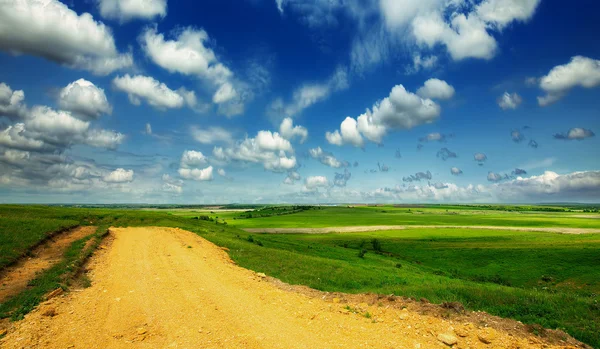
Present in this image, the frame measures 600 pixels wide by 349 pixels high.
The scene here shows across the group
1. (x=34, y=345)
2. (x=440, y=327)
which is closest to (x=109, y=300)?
(x=34, y=345)

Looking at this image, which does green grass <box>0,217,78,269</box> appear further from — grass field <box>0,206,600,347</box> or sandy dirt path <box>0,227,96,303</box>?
grass field <box>0,206,600,347</box>

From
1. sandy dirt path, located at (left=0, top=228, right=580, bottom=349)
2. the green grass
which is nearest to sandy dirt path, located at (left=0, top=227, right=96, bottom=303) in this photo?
the green grass

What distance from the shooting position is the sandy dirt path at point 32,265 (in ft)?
A: 55.4

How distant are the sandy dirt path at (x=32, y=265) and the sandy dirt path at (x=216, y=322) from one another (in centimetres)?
357

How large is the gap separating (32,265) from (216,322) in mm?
18606

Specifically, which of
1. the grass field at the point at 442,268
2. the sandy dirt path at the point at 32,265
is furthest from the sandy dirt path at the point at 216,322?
the grass field at the point at 442,268

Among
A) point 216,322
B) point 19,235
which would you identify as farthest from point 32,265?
point 216,322

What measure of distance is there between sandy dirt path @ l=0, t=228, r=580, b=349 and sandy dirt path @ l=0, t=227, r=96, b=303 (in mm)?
3573

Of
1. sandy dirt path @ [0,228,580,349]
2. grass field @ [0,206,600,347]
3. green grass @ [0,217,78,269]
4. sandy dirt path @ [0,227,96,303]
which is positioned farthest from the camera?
green grass @ [0,217,78,269]

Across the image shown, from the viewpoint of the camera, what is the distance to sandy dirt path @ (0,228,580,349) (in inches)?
429

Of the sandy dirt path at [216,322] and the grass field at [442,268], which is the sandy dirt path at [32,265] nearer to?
the sandy dirt path at [216,322]

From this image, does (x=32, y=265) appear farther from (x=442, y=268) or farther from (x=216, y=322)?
(x=442, y=268)

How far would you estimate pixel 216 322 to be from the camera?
494 inches

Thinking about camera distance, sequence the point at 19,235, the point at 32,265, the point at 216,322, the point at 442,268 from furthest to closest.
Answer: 1. the point at 442,268
2. the point at 19,235
3. the point at 32,265
4. the point at 216,322
